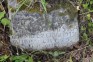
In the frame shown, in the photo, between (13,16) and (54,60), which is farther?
(54,60)

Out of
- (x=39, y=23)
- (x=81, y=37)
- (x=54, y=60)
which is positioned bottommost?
(x=54, y=60)

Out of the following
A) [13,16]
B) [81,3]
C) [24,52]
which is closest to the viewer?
[13,16]

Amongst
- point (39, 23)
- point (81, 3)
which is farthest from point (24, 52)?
point (81, 3)

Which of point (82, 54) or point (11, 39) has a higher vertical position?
point (11, 39)

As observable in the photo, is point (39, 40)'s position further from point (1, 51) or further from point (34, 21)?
point (1, 51)

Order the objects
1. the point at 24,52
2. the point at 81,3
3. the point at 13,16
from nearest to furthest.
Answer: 1. the point at 13,16
2. the point at 24,52
3. the point at 81,3

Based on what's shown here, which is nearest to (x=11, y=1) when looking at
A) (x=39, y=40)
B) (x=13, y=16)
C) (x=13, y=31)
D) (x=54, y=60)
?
(x=13, y=16)

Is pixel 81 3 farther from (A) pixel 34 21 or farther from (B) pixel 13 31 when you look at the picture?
(B) pixel 13 31
